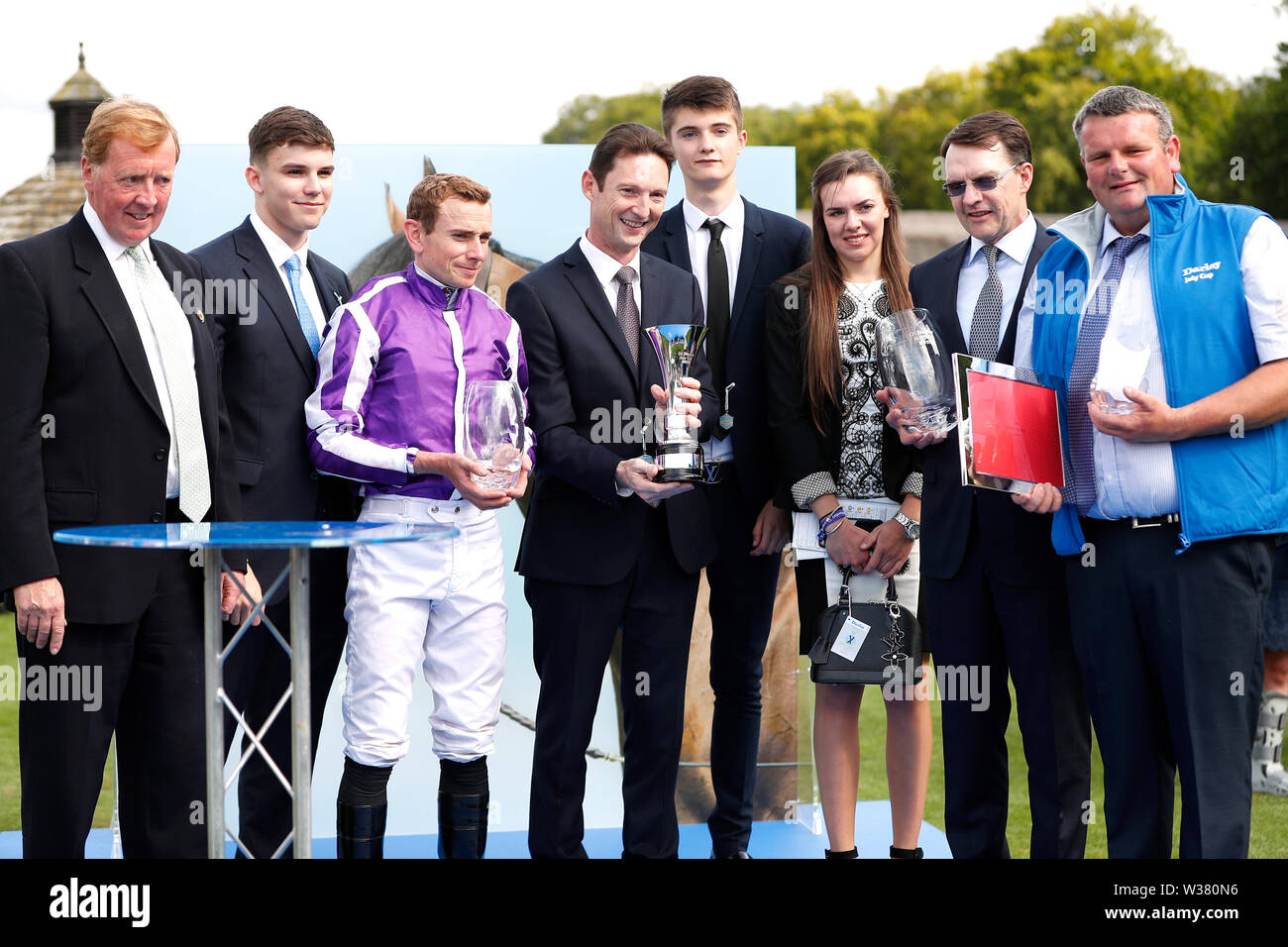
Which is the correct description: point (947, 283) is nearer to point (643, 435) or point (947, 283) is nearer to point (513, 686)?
point (643, 435)

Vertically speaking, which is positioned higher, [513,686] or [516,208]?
[516,208]

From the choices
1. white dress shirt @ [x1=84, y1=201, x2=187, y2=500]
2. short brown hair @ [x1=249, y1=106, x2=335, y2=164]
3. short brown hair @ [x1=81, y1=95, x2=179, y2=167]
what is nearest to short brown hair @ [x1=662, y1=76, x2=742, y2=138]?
short brown hair @ [x1=249, y1=106, x2=335, y2=164]

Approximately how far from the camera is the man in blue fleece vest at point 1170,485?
3570mm

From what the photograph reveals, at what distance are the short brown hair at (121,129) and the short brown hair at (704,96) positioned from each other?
1783 millimetres

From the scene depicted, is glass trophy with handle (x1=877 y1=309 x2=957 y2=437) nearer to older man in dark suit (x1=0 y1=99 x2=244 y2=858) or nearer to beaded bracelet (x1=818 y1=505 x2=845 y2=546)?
beaded bracelet (x1=818 y1=505 x2=845 y2=546)

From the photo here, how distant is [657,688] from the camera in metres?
4.36

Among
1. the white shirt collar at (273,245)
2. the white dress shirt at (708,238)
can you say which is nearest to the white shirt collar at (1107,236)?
the white dress shirt at (708,238)

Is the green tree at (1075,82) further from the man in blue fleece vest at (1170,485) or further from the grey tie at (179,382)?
the grey tie at (179,382)

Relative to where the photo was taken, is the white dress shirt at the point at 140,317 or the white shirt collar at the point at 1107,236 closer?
the white dress shirt at the point at 140,317

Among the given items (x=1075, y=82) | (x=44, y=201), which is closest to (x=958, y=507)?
(x=44, y=201)

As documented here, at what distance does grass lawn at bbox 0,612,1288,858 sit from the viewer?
18.7 feet

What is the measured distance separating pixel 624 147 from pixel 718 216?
648 mm
